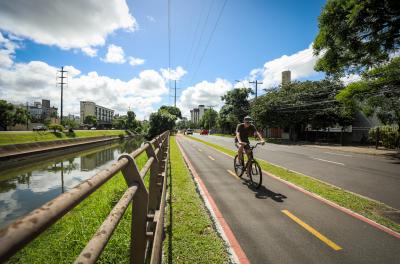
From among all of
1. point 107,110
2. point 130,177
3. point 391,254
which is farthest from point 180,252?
point 107,110

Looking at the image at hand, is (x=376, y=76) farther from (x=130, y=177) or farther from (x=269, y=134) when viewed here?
(x=269, y=134)

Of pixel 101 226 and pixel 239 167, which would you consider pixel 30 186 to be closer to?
pixel 239 167

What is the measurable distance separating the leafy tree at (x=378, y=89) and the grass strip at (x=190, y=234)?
18.1 meters

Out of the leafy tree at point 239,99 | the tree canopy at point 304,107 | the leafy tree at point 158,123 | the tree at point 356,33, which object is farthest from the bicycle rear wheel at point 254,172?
the leafy tree at point 239,99

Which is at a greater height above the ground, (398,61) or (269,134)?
(398,61)

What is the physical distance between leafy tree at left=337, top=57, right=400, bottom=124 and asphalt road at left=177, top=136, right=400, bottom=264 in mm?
15697

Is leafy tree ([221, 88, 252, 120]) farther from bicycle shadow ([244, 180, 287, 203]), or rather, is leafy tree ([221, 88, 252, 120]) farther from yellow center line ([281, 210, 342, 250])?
yellow center line ([281, 210, 342, 250])

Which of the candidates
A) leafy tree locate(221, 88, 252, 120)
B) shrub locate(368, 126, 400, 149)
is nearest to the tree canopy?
shrub locate(368, 126, 400, 149)

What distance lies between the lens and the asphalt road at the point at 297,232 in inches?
162

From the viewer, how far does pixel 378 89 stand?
18.9 metres

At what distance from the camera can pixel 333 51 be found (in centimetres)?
1650

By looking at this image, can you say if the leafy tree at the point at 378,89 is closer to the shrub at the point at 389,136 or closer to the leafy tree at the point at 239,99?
the shrub at the point at 389,136

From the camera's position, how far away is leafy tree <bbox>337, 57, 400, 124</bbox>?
1733cm

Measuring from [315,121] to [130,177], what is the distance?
3738 cm
